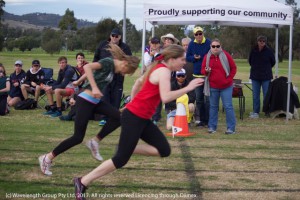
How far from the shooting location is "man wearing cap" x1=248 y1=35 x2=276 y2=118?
43.3 ft

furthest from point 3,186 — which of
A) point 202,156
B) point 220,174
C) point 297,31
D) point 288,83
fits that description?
point 297,31

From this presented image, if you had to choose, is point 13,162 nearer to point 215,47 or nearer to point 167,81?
point 167,81

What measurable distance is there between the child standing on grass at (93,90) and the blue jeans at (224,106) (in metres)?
4.26

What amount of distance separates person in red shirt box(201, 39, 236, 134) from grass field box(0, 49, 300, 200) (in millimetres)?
410

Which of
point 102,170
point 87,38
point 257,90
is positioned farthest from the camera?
point 87,38

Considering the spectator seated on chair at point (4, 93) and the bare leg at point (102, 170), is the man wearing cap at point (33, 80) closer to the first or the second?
the spectator seated on chair at point (4, 93)

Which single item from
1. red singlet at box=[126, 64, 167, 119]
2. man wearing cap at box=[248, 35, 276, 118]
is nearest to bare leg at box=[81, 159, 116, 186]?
red singlet at box=[126, 64, 167, 119]

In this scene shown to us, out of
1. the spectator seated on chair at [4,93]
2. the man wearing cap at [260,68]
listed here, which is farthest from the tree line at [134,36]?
the spectator seated on chair at [4,93]

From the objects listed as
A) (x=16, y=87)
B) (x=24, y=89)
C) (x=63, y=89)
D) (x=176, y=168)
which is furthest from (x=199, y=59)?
(x=16, y=87)

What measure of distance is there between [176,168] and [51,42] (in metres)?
83.0

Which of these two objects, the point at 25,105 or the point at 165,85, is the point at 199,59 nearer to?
the point at 25,105

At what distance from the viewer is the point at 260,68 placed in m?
13.2

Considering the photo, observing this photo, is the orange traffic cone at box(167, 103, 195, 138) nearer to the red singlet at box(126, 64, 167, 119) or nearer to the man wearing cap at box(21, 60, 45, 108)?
the red singlet at box(126, 64, 167, 119)

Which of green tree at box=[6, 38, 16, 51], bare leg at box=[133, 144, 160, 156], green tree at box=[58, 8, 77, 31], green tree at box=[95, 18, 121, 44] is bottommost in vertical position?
bare leg at box=[133, 144, 160, 156]
